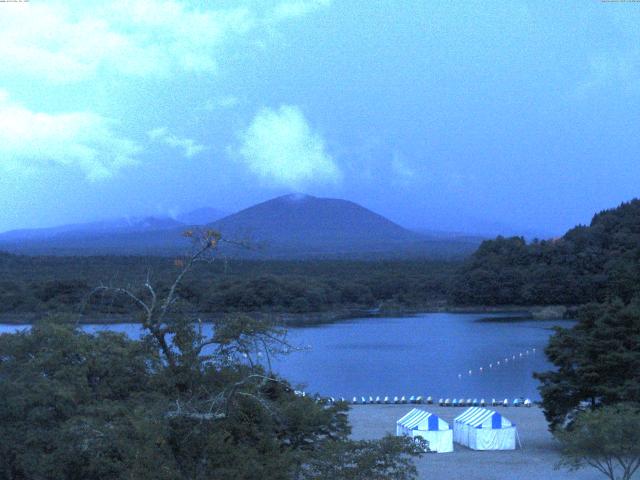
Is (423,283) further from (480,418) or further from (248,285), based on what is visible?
(480,418)

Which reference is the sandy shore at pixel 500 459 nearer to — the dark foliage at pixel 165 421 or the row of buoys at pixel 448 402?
the row of buoys at pixel 448 402

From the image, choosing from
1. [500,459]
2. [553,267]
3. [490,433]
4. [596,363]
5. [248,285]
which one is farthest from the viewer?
[553,267]

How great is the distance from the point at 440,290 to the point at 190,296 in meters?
21.6

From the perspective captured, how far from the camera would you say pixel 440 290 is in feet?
219

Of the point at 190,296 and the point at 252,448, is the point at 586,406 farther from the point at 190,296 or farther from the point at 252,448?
the point at 190,296

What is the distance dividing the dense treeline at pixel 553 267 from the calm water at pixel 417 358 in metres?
7.58

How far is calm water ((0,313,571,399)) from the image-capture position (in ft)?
101

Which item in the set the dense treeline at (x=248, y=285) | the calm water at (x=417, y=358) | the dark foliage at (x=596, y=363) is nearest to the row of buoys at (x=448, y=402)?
the calm water at (x=417, y=358)

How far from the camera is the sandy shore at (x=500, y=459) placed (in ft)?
49.2

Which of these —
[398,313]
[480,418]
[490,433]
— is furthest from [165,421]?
[398,313]

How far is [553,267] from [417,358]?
26910 millimetres

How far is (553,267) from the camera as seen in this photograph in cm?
6266

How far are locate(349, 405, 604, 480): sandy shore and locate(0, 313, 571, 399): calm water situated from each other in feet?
22.2

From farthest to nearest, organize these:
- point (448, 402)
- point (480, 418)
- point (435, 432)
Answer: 1. point (448, 402)
2. point (480, 418)
3. point (435, 432)
